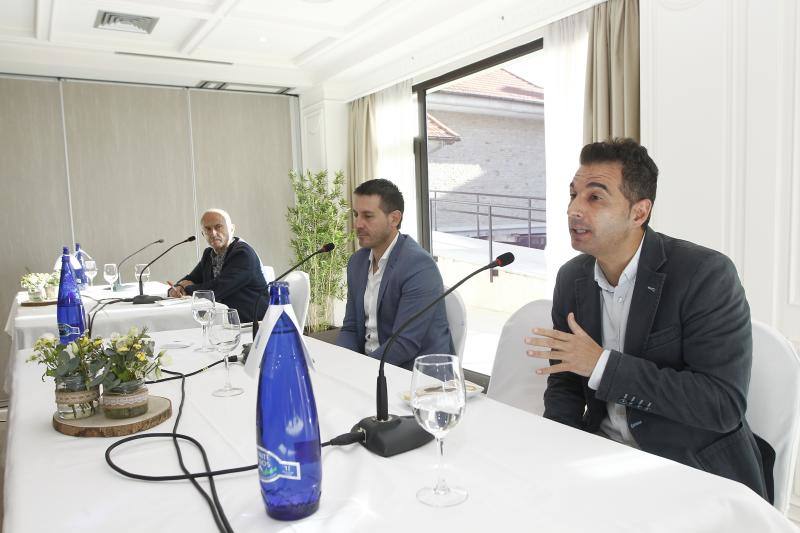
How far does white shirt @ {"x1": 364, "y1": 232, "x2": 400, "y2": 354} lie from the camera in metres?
2.50

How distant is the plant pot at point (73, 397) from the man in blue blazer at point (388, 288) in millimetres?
1068

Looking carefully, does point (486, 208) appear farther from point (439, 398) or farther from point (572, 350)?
point (439, 398)

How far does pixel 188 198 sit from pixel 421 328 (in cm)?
461

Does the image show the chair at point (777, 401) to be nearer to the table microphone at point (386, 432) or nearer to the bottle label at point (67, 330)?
the table microphone at point (386, 432)

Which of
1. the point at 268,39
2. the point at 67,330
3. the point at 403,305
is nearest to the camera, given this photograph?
the point at 67,330

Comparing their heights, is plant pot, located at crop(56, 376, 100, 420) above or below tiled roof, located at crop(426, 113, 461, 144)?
below

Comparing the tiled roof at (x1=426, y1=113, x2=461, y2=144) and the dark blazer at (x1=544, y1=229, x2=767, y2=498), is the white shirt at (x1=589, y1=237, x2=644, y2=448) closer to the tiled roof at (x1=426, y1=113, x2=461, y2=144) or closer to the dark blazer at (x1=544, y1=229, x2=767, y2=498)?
the dark blazer at (x1=544, y1=229, x2=767, y2=498)

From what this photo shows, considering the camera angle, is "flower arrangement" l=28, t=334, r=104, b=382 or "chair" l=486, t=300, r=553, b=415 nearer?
"flower arrangement" l=28, t=334, r=104, b=382

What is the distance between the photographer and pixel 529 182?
11.7m

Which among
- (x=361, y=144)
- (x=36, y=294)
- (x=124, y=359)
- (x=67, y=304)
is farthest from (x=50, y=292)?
(x=361, y=144)

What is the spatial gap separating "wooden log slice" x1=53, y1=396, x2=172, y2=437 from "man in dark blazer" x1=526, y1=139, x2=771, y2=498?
83 centimetres

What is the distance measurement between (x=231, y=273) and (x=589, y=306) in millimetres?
2581

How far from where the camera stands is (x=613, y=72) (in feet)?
11.0

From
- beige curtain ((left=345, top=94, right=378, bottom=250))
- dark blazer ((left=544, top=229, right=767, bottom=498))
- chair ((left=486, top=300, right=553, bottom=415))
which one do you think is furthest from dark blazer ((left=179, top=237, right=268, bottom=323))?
dark blazer ((left=544, top=229, right=767, bottom=498))
